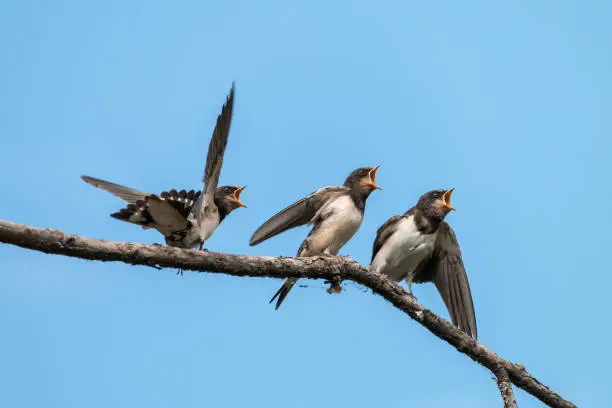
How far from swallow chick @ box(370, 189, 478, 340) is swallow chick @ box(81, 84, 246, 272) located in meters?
2.16

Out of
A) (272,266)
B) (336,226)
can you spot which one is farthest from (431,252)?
(272,266)

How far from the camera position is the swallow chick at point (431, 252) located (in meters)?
11.0

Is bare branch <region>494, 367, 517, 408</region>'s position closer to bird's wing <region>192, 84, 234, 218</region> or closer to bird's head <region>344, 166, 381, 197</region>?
bird's wing <region>192, 84, 234, 218</region>

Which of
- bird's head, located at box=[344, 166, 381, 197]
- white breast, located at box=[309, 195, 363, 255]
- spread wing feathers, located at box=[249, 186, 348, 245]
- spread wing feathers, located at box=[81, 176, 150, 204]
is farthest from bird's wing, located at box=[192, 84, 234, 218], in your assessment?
→ bird's head, located at box=[344, 166, 381, 197]

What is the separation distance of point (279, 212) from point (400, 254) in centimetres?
167

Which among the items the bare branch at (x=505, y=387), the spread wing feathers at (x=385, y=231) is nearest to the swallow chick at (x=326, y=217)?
the spread wing feathers at (x=385, y=231)

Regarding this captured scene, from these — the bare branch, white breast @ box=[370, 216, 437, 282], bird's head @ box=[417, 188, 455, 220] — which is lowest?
the bare branch

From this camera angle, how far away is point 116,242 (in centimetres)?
626

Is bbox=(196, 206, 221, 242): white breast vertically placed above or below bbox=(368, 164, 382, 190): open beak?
below

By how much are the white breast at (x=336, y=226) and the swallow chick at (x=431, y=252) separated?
28.0 inches

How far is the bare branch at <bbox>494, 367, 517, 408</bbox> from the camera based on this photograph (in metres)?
7.49

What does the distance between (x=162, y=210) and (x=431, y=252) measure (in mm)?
4296

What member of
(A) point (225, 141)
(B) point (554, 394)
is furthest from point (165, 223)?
(B) point (554, 394)

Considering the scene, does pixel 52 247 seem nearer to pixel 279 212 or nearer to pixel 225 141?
pixel 225 141
